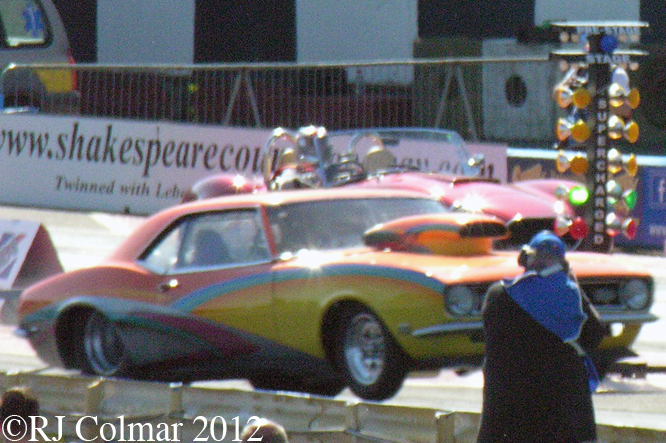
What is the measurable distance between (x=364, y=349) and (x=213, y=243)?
1.31 metres

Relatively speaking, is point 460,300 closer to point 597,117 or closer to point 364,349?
point 364,349

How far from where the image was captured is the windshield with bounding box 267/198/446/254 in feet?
27.2

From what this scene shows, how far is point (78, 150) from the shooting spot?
19.0 meters

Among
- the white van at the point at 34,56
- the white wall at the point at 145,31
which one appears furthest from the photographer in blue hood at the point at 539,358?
the white wall at the point at 145,31

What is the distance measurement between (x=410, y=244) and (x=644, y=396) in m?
1.64

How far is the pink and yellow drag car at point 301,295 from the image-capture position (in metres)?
7.54

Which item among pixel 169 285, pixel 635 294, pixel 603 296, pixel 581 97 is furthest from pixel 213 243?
pixel 581 97

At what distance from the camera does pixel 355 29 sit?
26.0 metres

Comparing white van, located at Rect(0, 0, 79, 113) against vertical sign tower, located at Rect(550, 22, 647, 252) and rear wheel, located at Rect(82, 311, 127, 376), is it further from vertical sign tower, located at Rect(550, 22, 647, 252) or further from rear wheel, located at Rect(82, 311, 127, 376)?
rear wheel, located at Rect(82, 311, 127, 376)

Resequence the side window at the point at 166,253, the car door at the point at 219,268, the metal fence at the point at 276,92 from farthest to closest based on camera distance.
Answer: the metal fence at the point at 276,92 → the side window at the point at 166,253 → the car door at the point at 219,268

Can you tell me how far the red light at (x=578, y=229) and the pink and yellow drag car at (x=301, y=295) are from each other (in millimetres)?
3145

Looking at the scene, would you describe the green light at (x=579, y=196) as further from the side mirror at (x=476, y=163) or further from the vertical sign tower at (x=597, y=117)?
the side mirror at (x=476, y=163)

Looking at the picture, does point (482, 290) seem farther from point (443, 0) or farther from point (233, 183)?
point (443, 0)

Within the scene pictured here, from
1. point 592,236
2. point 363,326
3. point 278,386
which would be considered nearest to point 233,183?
point 592,236
